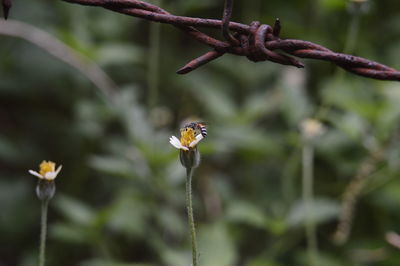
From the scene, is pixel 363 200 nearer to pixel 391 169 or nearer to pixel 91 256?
pixel 391 169

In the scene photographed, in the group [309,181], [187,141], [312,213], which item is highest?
[309,181]

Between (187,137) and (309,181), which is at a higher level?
(309,181)

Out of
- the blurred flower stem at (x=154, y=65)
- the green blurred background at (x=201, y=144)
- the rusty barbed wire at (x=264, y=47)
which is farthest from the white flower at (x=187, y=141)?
the blurred flower stem at (x=154, y=65)

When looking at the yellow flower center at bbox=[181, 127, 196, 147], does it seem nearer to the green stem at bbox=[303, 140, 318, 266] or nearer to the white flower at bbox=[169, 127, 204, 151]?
the white flower at bbox=[169, 127, 204, 151]

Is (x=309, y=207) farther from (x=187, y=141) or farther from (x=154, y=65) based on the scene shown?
(x=187, y=141)

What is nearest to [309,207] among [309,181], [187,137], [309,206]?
[309,206]

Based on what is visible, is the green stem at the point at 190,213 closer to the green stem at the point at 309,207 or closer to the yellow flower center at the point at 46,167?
the yellow flower center at the point at 46,167
